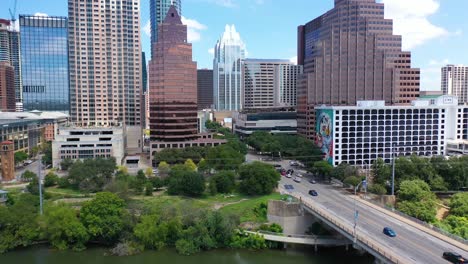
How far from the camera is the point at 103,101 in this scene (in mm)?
116875

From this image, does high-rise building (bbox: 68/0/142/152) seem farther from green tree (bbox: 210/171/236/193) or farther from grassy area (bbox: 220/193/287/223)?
grassy area (bbox: 220/193/287/223)

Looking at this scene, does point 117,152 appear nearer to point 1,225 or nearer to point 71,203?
point 71,203

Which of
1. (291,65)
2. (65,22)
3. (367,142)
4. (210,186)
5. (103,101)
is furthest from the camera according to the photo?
(291,65)

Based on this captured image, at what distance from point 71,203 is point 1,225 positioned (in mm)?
10210

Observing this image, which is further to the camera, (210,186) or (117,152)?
(117,152)

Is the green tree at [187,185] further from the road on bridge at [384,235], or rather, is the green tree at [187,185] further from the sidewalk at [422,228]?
the sidewalk at [422,228]

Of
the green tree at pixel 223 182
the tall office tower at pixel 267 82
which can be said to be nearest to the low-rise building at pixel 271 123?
the tall office tower at pixel 267 82

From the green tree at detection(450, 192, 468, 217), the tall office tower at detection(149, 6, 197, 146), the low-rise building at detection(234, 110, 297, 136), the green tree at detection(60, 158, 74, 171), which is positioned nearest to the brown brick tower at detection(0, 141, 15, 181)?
the green tree at detection(60, 158, 74, 171)

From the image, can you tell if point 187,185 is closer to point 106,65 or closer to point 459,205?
point 459,205

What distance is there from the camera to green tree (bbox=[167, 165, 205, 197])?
61.3m

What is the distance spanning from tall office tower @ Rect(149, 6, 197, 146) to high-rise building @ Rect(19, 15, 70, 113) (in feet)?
184

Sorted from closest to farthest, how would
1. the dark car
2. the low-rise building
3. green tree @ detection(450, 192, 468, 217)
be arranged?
the dark car → green tree @ detection(450, 192, 468, 217) → the low-rise building

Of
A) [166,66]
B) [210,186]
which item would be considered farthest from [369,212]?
[166,66]

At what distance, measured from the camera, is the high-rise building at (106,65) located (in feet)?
373
